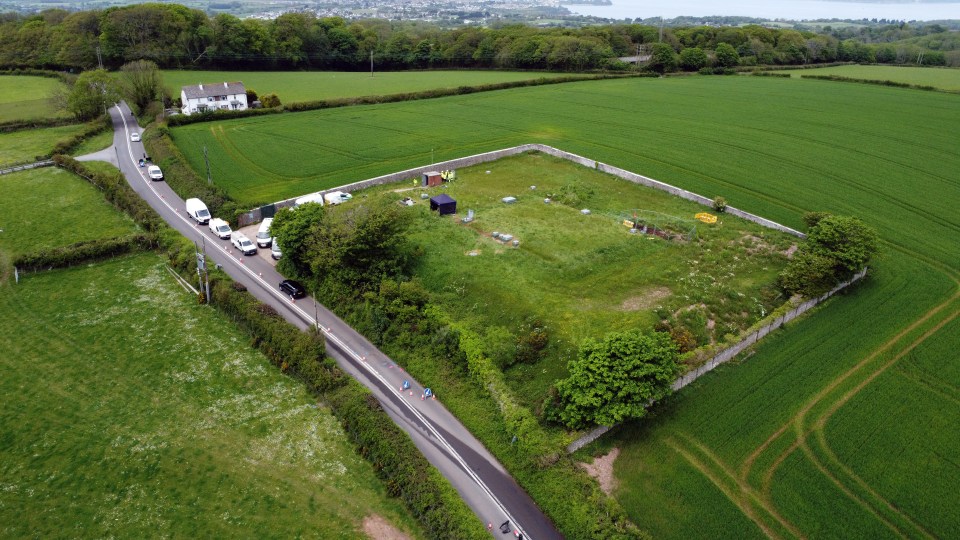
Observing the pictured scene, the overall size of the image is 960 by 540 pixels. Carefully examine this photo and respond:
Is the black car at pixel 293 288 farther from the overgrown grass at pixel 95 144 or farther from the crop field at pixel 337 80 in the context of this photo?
the crop field at pixel 337 80

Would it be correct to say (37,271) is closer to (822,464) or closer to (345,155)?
(345,155)

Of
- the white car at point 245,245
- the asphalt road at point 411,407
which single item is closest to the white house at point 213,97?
the asphalt road at point 411,407

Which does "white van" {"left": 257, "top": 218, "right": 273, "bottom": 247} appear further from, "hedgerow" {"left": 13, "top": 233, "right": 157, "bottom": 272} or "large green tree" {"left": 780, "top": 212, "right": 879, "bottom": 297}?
"large green tree" {"left": 780, "top": 212, "right": 879, "bottom": 297}

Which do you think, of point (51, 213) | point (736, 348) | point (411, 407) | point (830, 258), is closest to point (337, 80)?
point (51, 213)

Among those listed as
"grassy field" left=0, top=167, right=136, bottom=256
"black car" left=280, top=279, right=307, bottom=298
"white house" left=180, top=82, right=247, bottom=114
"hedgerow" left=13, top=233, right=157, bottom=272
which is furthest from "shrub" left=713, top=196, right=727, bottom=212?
"white house" left=180, top=82, right=247, bottom=114

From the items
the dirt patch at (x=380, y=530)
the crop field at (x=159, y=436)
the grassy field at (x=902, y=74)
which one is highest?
the grassy field at (x=902, y=74)

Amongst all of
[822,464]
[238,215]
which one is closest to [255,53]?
[238,215]

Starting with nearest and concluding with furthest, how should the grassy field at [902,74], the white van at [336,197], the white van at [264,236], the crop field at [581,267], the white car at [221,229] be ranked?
the crop field at [581,267], the white van at [264,236], the white car at [221,229], the white van at [336,197], the grassy field at [902,74]
